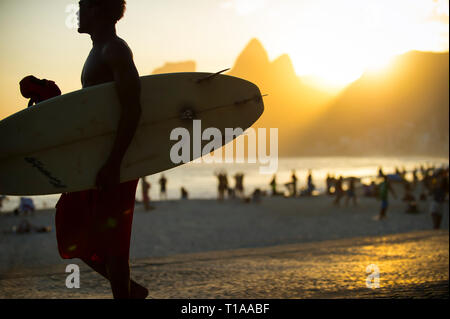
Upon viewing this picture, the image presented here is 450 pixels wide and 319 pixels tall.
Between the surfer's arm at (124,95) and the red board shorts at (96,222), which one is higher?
the surfer's arm at (124,95)

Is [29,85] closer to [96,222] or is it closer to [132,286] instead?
[96,222]

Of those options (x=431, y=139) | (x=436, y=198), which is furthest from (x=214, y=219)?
(x=431, y=139)

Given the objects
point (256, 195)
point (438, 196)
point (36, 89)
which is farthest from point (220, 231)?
point (36, 89)

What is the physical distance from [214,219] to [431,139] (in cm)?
18922

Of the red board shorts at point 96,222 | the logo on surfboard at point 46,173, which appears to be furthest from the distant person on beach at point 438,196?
the logo on surfboard at point 46,173

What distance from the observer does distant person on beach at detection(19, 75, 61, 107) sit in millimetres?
2373

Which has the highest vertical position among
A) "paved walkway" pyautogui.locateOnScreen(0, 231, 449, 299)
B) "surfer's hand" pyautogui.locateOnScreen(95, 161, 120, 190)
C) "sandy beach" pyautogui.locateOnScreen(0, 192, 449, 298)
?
"surfer's hand" pyautogui.locateOnScreen(95, 161, 120, 190)

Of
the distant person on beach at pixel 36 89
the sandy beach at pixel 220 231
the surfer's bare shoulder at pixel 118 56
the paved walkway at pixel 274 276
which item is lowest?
the sandy beach at pixel 220 231

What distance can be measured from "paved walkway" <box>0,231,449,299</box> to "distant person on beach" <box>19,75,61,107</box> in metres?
2.56

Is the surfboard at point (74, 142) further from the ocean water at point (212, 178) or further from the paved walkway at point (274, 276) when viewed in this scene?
the ocean water at point (212, 178)

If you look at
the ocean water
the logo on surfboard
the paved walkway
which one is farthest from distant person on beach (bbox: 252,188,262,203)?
the logo on surfboard

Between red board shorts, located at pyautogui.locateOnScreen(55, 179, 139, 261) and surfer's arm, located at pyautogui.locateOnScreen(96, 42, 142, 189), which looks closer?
surfer's arm, located at pyautogui.locateOnScreen(96, 42, 142, 189)

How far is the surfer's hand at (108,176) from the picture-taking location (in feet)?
6.70

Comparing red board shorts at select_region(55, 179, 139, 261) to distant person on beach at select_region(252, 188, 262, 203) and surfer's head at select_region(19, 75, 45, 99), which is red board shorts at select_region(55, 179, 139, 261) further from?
distant person on beach at select_region(252, 188, 262, 203)
